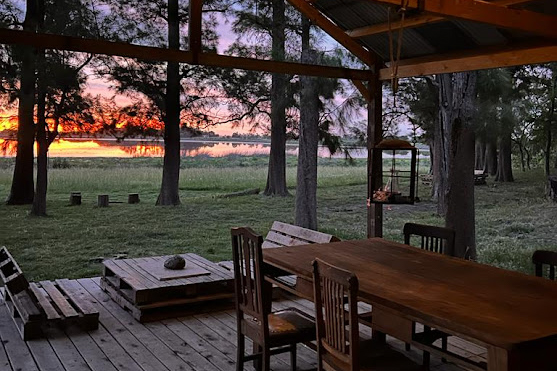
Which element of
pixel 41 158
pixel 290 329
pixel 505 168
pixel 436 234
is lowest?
pixel 290 329

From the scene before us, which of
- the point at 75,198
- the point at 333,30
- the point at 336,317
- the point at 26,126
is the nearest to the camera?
the point at 336,317

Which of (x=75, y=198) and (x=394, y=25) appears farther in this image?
(x=75, y=198)

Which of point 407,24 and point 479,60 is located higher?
point 407,24

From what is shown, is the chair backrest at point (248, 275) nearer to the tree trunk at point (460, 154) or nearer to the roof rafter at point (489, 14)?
the roof rafter at point (489, 14)

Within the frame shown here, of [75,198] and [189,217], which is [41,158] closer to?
[75,198]

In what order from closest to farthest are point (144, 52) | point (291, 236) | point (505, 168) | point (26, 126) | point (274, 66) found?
point (144, 52)
point (274, 66)
point (291, 236)
point (26, 126)
point (505, 168)

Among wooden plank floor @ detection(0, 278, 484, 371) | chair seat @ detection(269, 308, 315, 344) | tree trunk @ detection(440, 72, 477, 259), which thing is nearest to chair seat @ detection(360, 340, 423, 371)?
chair seat @ detection(269, 308, 315, 344)

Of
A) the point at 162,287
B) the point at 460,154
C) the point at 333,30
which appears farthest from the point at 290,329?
the point at 460,154

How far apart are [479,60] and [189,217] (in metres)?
5.31

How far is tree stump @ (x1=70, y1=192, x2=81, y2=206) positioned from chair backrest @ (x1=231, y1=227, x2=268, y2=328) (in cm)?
528

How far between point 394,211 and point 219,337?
7317 mm

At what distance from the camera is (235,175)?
31.4ft

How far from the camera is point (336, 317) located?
2.52 metres

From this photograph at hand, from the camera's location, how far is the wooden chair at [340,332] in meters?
2.40
